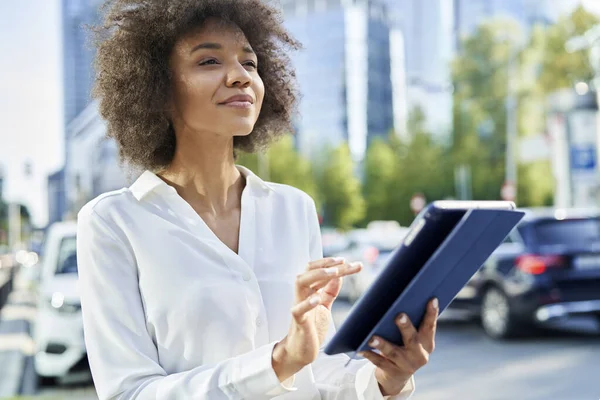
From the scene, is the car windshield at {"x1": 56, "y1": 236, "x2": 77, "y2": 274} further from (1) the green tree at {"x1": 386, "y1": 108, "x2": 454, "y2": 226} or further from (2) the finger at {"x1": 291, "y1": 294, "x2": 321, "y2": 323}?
(1) the green tree at {"x1": 386, "y1": 108, "x2": 454, "y2": 226}

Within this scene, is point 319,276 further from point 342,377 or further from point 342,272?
point 342,377

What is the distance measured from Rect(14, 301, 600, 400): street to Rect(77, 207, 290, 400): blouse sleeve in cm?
574

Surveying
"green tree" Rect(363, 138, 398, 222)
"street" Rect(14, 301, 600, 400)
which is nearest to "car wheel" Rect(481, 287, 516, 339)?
"street" Rect(14, 301, 600, 400)

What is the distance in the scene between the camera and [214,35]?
1759mm

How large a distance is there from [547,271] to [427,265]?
26.7ft

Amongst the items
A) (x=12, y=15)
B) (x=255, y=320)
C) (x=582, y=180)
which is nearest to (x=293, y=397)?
(x=255, y=320)

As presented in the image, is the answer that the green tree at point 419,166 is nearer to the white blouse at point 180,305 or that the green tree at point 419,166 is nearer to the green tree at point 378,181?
the green tree at point 378,181

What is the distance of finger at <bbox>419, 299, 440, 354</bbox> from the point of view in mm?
1445

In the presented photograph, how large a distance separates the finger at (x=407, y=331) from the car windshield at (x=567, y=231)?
8.07 metres

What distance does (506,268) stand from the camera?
9484mm

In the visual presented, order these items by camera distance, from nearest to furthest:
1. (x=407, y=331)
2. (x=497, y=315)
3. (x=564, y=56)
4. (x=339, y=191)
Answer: (x=407, y=331) → (x=497, y=315) → (x=564, y=56) → (x=339, y=191)

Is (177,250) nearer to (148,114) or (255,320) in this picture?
(255,320)

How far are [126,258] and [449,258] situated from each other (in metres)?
0.65

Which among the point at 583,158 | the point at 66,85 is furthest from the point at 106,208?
the point at 66,85
